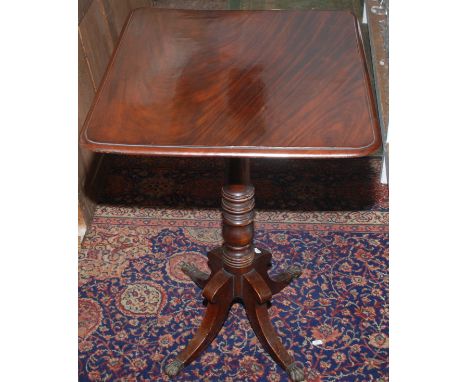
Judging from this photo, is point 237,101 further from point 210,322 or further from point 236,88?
point 210,322

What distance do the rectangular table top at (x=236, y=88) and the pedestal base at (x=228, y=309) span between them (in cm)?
71

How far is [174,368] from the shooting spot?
6.45 feet

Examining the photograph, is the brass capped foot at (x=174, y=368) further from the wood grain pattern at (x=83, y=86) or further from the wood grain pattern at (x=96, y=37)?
the wood grain pattern at (x=96, y=37)

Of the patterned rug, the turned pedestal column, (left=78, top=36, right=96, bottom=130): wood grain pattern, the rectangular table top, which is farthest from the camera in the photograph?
(left=78, top=36, right=96, bottom=130): wood grain pattern

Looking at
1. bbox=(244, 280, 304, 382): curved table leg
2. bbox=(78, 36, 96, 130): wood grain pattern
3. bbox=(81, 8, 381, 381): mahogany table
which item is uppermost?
bbox=(81, 8, 381, 381): mahogany table

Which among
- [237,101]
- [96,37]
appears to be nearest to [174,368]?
[237,101]

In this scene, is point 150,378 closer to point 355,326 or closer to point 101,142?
point 355,326

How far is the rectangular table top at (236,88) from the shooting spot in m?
1.35

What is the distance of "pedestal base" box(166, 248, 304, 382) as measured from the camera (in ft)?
6.41

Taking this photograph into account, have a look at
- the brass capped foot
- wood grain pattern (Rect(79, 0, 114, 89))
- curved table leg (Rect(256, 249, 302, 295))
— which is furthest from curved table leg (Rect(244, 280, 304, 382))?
wood grain pattern (Rect(79, 0, 114, 89))

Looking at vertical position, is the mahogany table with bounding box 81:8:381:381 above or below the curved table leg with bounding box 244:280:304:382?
above

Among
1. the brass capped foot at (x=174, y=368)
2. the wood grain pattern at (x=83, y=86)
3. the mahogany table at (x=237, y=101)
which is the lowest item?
the brass capped foot at (x=174, y=368)

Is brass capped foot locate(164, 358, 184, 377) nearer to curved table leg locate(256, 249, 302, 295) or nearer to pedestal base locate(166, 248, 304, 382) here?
pedestal base locate(166, 248, 304, 382)

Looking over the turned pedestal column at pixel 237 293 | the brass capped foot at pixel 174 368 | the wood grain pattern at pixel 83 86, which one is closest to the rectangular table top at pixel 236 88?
the turned pedestal column at pixel 237 293
